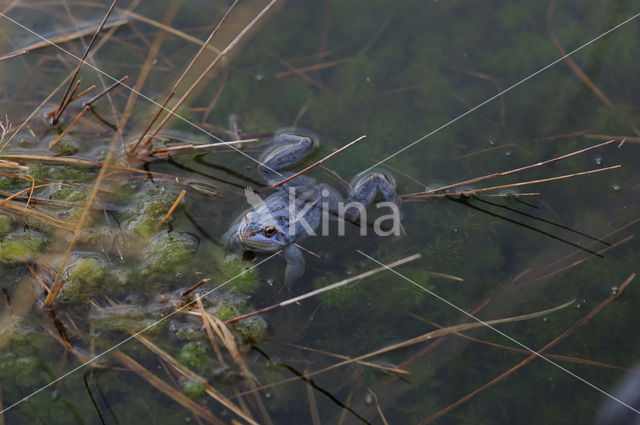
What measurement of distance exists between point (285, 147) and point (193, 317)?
1823 mm

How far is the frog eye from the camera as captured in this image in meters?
4.16

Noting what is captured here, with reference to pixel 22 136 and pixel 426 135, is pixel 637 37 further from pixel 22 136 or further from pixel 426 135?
pixel 22 136

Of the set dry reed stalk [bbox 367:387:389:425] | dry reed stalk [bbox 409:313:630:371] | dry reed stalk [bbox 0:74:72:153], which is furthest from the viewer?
dry reed stalk [bbox 0:74:72:153]

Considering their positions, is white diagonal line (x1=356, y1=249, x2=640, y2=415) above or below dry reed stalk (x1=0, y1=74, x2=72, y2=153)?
below

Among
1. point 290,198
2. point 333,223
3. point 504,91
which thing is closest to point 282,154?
point 290,198

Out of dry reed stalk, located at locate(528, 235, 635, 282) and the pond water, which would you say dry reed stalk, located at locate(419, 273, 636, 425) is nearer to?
the pond water

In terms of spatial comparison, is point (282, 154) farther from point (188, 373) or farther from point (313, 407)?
point (313, 407)

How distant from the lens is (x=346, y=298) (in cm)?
399

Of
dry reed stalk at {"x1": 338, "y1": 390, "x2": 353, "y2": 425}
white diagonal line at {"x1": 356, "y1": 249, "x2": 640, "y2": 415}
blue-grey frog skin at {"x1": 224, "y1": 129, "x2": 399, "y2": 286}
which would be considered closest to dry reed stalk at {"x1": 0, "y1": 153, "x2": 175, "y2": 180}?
blue-grey frog skin at {"x1": 224, "y1": 129, "x2": 399, "y2": 286}

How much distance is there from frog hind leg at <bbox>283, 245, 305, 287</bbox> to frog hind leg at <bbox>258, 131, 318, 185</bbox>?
2.37 ft

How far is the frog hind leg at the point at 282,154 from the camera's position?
4.57m

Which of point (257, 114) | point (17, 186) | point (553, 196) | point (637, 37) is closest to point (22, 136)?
point (17, 186)

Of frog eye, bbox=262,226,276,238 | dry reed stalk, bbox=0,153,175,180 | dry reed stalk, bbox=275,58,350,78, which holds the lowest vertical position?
frog eye, bbox=262,226,276,238

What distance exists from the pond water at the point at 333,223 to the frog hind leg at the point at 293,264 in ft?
0.18
